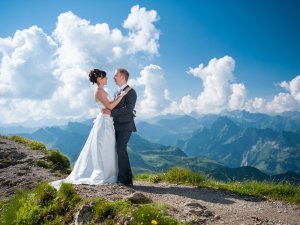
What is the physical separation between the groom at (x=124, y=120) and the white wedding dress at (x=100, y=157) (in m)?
0.36

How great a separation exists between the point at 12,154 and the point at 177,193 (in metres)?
15.2

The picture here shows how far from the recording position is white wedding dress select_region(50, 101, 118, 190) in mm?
14766

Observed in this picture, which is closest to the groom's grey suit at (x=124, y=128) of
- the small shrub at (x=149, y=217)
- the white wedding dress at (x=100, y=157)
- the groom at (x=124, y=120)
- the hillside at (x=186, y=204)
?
the groom at (x=124, y=120)

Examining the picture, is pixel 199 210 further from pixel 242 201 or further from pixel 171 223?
pixel 242 201

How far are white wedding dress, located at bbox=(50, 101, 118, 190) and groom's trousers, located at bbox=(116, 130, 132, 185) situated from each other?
315 mm

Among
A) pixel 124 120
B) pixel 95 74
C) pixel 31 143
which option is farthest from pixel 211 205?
pixel 31 143

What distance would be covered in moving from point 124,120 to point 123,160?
5.63 feet

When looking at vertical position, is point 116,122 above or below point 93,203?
above

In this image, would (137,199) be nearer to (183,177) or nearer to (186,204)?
(186,204)

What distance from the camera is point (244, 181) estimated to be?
15.7 meters

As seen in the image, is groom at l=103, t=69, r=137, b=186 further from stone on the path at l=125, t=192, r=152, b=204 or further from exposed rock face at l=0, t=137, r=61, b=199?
exposed rock face at l=0, t=137, r=61, b=199

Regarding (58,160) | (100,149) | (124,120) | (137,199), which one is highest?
(124,120)

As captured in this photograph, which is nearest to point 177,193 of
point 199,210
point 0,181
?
point 199,210

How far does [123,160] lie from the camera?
48.4ft
